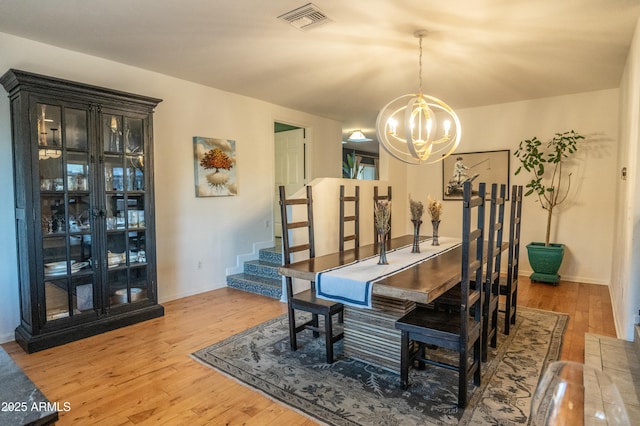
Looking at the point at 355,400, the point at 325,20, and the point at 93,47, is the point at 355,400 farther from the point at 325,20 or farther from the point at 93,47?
the point at 93,47

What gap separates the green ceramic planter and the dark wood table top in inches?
82.8

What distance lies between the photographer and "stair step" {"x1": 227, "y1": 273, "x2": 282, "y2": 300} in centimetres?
436

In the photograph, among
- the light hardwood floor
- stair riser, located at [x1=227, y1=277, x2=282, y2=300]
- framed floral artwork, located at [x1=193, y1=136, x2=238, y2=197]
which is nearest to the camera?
the light hardwood floor

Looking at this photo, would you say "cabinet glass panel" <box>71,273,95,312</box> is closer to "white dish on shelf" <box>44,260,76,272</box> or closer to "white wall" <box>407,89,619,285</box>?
"white dish on shelf" <box>44,260,76,272</box>

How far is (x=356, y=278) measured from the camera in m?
2.21

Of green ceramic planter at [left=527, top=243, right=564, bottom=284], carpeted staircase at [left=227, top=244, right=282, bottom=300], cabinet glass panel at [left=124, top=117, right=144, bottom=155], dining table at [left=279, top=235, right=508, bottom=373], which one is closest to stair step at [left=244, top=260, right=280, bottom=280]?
carpeted staircase at [left=227, top=244, right=282, bottom=300]

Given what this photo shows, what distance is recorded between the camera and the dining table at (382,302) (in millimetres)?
2179

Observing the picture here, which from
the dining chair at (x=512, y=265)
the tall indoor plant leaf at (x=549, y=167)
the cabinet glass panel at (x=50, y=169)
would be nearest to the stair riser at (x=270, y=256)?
the cabinet glass panel at (x=50, y=169)

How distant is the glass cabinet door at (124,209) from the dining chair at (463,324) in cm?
257

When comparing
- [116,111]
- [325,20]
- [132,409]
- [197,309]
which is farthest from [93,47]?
[132,409]

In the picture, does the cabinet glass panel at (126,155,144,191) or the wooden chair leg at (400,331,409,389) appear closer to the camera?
the wooden chair leg at (400,331,409,389)

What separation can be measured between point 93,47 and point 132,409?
9.87ft

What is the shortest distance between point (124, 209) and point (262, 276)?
1.95 meters

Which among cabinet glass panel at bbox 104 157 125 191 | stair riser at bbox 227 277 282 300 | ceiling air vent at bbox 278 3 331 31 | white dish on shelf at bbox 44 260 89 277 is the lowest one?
stair riser at bbox 227 277 282 300
